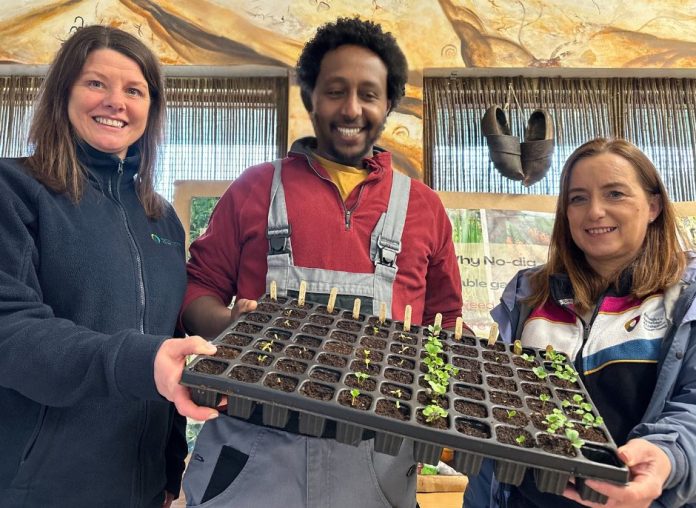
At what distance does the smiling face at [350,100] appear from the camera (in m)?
1.33

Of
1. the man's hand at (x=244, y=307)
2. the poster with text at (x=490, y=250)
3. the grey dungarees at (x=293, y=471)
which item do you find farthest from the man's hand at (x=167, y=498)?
the poster with text at (x=490, y=250)

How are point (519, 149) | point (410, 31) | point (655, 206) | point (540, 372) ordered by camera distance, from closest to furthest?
point (540, 372) < point (655, 206) < point (519, 149) < point (410, 31)

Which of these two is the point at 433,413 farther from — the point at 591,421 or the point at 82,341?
the point at 82,341

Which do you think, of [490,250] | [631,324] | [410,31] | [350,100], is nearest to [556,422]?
[631,324]

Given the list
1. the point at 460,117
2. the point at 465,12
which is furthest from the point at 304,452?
the point at 465,12

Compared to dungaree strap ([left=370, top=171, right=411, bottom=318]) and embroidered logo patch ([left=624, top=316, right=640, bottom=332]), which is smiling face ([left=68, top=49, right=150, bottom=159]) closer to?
dungaree strap ([left=370, top=171, right=411, bottom=318])

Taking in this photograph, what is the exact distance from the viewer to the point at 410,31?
2762 millimetres

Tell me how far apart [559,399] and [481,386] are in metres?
0.16

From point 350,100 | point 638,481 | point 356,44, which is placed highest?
point 356,44

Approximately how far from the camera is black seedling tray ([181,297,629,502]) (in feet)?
2.59

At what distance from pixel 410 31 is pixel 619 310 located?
6.88ft

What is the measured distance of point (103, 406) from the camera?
1.01 meters

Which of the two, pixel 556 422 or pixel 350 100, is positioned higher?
pixel 350 100

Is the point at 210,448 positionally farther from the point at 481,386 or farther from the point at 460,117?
the point at 460,117
